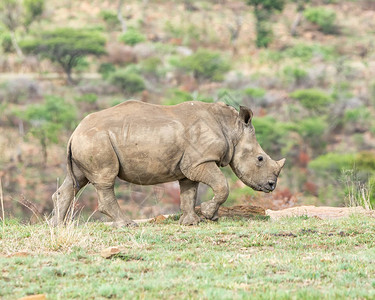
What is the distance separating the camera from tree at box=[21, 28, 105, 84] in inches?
2146

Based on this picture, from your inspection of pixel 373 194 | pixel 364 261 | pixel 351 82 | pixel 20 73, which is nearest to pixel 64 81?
pixel 20 73

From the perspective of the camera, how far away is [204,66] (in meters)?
57.2

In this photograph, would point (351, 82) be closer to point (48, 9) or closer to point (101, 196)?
point (48, 9)

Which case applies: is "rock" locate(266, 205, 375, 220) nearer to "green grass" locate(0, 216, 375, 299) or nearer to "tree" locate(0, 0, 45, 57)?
"green grass" locate(0, 216, 375, 299)

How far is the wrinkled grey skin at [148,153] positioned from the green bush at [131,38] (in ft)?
188

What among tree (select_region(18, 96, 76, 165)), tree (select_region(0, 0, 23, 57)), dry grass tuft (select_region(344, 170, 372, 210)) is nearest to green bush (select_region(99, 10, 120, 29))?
tree (select_region(0, 0, 23, 57))

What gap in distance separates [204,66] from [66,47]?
11392 millimetres

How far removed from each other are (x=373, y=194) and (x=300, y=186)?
19.0m

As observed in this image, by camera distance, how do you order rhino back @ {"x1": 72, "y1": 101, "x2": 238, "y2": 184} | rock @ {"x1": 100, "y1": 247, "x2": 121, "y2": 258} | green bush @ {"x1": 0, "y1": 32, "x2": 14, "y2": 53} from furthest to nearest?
green bush @ {"x1": 0, "y1": 32, "x2": 14, "y2": 53} < rhino back @ {"x1": 72, "y1": 101, "x2": 238, "y2": 184} < rock @ {"x1": 100, "y1": 247, "x2": 121, "y2": 258}

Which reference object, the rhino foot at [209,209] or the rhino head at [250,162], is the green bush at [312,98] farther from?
the rhino foot at [209,209]

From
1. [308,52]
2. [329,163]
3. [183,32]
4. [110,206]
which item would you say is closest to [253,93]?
[329,163]

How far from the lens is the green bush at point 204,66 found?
5678 centimetres

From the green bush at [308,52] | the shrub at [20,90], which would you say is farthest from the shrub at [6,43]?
the green bush at [308,52]

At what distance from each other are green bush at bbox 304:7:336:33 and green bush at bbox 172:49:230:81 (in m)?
24.4
